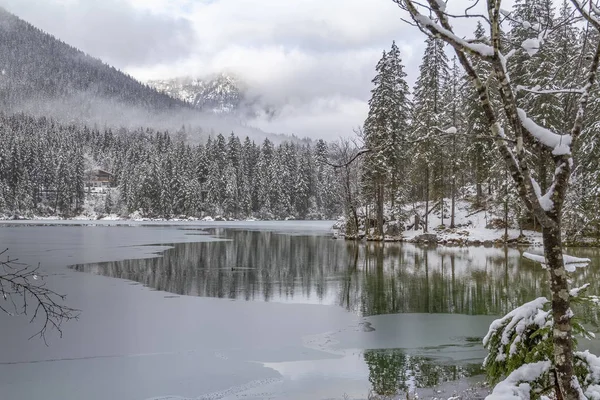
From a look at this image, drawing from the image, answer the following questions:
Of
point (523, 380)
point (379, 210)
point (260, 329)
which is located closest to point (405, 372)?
point (260, 329)

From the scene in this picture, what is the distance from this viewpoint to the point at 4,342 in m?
10.5

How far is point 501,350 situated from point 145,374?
6.51 metres

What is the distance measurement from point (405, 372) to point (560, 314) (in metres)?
6.36

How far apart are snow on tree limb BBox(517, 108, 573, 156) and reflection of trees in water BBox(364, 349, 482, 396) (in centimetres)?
559

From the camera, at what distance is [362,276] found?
21.2 meters

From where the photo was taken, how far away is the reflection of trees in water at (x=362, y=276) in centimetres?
1600

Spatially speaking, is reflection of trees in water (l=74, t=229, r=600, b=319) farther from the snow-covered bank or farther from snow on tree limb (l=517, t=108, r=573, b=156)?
snow on tree limb (l=517, t=108, r=573, b=156)

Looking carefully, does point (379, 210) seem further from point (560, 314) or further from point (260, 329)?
point (560, 314)

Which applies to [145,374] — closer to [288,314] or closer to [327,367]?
[327,367]

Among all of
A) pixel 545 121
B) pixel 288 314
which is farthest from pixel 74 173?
pixel 288 314

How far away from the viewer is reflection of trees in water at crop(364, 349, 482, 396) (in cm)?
816

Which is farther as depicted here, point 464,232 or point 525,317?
point 464,232

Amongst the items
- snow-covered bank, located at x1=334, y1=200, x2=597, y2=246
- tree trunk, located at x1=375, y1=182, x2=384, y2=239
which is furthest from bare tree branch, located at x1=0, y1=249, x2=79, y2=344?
snow-covered bank, located at x1=334, y1=200, x2=597, y2=246

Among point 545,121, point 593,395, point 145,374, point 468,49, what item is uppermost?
point 545,121
